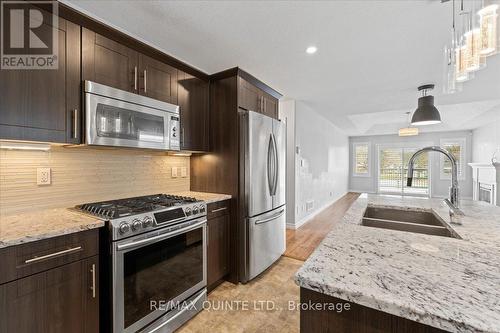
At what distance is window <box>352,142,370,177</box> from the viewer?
9312mm

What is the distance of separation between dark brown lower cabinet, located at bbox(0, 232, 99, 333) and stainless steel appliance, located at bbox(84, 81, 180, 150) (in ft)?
2.57

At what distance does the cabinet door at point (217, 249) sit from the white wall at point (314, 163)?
213cm

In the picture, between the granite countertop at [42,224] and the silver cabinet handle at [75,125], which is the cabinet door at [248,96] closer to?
the silver cabinet handle at [75,125]

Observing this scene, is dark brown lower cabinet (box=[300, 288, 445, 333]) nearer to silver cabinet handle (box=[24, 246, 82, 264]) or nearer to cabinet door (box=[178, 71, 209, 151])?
silver cabinet handle (box=[24, 246, 82, 264])

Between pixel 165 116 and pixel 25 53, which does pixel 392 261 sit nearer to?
pixel 165 116

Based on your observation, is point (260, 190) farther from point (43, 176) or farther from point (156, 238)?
point (43, 176)

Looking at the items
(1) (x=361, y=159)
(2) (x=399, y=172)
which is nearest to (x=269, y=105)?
(1) (x=361, y=159)

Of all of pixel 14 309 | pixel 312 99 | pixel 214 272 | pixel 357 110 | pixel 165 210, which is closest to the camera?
pixel 14 309

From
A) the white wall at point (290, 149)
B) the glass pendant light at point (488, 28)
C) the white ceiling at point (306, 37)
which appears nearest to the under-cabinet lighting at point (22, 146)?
the white ceiling at point (306, 37)

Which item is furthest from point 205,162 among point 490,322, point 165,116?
point 490,322

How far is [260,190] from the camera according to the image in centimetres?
254

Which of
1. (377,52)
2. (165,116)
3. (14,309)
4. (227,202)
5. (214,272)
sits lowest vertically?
(214,272)

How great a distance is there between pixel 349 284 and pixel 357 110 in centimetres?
503

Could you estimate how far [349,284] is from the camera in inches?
26.0
